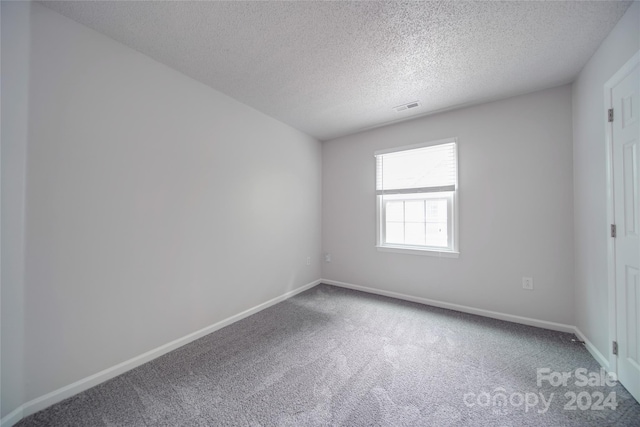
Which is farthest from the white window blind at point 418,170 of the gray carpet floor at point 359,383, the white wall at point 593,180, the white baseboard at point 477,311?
the gray carpet floor at point 359,383

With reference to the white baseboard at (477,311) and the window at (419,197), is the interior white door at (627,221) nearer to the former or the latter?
the white baseboard at (477,311)

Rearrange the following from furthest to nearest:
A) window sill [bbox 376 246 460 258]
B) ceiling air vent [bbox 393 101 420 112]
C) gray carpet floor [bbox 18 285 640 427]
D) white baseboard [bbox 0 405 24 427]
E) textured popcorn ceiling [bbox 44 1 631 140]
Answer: window sill [bbox 376 246 460 258]
ceiling air vent [bbox 393 101 420 112]
textured popcorn ceiling [bbox 44 1 631 140]
gray carpet floor [bbox 18 285 640 427]
white baseboard [bbox 0 405 24 427]

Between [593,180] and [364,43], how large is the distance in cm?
220

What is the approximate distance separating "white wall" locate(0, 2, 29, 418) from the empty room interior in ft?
0.03

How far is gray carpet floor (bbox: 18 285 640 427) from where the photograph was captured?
136 centimetres

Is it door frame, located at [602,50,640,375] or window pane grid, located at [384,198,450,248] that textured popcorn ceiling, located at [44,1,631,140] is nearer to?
door frame, located at [602,50,640,375]

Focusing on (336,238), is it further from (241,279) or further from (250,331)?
(250,331)

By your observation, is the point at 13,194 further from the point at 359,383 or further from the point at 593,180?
the point at 593,180

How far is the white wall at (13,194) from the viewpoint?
50.3 inches

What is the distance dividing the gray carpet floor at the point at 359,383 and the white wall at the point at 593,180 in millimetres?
370

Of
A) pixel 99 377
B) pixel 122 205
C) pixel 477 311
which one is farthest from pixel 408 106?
pixel 99 377

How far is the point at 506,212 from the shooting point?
2.57 meters

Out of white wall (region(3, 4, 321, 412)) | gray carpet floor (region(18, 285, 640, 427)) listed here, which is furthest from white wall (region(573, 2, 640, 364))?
white wall (region(3, 4, 321, 412))

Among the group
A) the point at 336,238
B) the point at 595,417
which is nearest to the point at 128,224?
the point at 336,238
